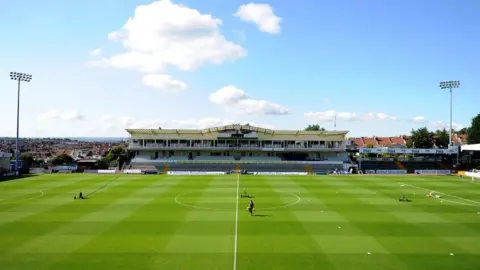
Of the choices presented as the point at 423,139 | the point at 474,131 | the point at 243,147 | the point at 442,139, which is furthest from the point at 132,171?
the point at 442,139

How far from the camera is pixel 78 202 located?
3002cm

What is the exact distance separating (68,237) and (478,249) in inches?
845

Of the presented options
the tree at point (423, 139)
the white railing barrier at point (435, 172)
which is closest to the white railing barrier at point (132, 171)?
the white railing barrier at point (435, 172)

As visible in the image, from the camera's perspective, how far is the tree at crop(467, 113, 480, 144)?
80.3m

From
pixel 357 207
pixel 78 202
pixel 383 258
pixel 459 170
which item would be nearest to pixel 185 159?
pixel 78 202

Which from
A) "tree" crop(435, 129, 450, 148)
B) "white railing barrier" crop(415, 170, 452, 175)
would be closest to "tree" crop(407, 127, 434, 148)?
"tree" crop(435, 129, 450, 148)

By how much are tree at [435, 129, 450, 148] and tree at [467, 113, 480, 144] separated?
11.1 m

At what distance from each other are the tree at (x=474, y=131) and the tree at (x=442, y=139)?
11.1m

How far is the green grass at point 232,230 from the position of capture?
1622 centimetres

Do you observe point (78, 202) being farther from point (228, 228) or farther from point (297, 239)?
point (297, 239)

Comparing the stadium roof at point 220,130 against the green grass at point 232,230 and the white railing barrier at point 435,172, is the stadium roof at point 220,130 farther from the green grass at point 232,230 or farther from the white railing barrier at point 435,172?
the green grass at point 232,230

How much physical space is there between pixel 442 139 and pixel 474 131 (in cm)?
1352

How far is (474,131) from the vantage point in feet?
266

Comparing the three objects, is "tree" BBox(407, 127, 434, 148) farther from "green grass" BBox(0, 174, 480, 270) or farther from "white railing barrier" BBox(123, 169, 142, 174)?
"white railing barrier" BBox(123, 169, 142, 174)
